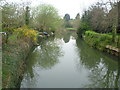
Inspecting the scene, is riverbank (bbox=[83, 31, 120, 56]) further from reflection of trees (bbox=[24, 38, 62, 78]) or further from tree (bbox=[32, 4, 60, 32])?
tree (bbox=[32, 4, 60, 32])

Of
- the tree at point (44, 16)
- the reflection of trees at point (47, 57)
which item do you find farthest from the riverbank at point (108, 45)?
the tree at point (44, 16)

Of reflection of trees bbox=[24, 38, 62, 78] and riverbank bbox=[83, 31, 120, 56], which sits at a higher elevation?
riverbank bbox=[83, 31, 120, 56]

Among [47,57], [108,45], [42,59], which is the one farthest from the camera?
[108,45]

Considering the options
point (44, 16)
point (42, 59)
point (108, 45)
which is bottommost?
point (42, 59)

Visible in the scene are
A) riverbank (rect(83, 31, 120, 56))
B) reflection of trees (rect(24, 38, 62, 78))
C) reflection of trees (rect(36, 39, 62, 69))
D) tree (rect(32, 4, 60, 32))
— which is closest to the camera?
reflection of trees (rect(24, 38, 62, 78))

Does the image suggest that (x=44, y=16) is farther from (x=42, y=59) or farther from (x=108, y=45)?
(x=42, y=59)

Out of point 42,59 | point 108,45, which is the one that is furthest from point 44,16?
point 42,59

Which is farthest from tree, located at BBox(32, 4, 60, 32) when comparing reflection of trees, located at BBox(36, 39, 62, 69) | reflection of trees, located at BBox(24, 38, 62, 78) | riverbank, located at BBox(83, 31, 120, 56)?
reflection of trees, located at BBox(24, 38, 62, 78)

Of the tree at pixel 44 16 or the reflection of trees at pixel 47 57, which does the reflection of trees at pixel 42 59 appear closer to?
the reflection of trees at pixel 47 57

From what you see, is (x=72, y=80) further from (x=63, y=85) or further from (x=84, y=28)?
(x=84, y=28)

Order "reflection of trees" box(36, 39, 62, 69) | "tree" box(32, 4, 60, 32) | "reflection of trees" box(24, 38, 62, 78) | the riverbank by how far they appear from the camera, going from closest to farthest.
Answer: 1. "reflection of trees" box(24, 38, 62, 78)
2. "reflection of trees" box(36, 39, 62, 69)
3. the riverbank
4. "tree" box(32, 4, 60, 32)

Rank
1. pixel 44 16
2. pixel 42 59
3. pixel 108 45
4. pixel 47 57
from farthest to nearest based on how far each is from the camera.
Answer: pixel 44 16, pixel 108 45, pixel 47 57, pixel 42 59

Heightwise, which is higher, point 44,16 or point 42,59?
point 44,16

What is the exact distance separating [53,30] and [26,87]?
31.7 metres
